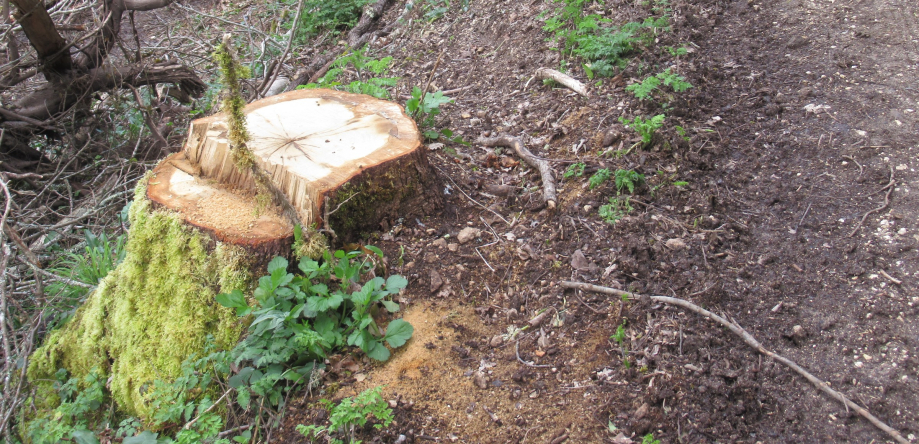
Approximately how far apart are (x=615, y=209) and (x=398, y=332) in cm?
149

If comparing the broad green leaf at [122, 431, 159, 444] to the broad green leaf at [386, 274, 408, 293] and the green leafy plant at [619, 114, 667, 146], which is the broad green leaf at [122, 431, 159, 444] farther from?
the green leafy plant at [619, 114, 667, 146]

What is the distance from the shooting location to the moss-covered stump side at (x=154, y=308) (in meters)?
2.57

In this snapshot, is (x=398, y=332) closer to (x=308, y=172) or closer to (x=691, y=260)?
(x=308, y=172)

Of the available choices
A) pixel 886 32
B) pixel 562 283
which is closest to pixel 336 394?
pixel 562 283

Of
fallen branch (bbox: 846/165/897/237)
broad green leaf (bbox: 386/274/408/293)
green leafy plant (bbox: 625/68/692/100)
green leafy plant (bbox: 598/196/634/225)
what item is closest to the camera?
broad green leaf (bbox: 386/274/408/293)

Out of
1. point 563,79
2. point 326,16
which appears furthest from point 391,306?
point 326,16

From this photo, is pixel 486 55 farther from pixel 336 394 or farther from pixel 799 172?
pixel 336 394

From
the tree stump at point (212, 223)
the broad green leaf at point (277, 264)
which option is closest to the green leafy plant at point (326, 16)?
the tree stump at point (212, 223)

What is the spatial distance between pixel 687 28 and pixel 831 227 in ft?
8.76

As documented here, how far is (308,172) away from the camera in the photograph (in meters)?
2.74

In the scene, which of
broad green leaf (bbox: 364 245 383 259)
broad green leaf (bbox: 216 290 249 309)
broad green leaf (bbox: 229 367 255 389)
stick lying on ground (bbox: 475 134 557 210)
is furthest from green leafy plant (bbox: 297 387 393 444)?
stick lying on ground (bbox: 475 134 557 210)

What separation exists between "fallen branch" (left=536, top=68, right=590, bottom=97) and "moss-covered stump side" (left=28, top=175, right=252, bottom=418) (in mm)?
2857

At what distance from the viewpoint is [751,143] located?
3646 mm

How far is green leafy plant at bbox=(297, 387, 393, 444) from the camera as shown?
203 cm
